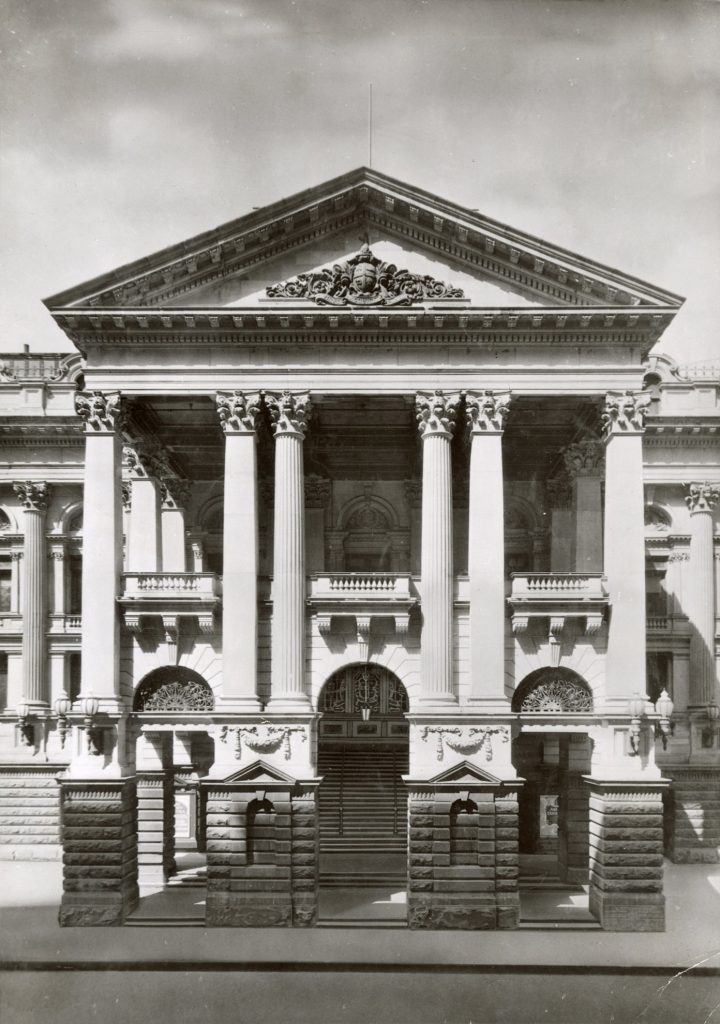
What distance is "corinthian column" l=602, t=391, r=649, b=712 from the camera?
28.2 m

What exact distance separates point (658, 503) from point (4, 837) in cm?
2859

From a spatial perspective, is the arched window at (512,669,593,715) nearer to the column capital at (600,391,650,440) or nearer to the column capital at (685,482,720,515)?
the column capital at (600,391,650,440)

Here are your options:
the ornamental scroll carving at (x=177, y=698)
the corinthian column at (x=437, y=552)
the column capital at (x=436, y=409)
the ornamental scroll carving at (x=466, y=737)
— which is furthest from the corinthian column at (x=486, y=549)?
the ornamental scroll carving at (x=177, y=698)

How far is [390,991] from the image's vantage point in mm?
22219

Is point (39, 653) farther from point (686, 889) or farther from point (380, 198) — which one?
point (686, 889)

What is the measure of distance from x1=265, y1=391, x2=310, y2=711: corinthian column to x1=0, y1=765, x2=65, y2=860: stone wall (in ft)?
49.2

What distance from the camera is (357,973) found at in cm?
2344

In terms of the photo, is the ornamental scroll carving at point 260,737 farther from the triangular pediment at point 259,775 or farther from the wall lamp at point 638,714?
the wall lamp at point 638,714

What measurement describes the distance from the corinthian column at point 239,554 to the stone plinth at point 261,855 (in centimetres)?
248

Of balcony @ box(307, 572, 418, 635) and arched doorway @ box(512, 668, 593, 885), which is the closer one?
balcony @ box(307, 572, 418, 635)

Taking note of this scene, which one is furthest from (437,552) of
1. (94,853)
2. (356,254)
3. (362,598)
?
(94,853)

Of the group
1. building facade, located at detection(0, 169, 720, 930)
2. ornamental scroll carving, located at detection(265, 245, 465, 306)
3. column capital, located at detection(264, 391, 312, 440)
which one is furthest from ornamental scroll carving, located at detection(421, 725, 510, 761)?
ornamental scroll carving, located at detection(265, 245, 465, 306)

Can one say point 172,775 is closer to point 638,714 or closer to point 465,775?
point 465,775

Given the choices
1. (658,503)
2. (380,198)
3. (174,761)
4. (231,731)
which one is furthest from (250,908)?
(658,503)
